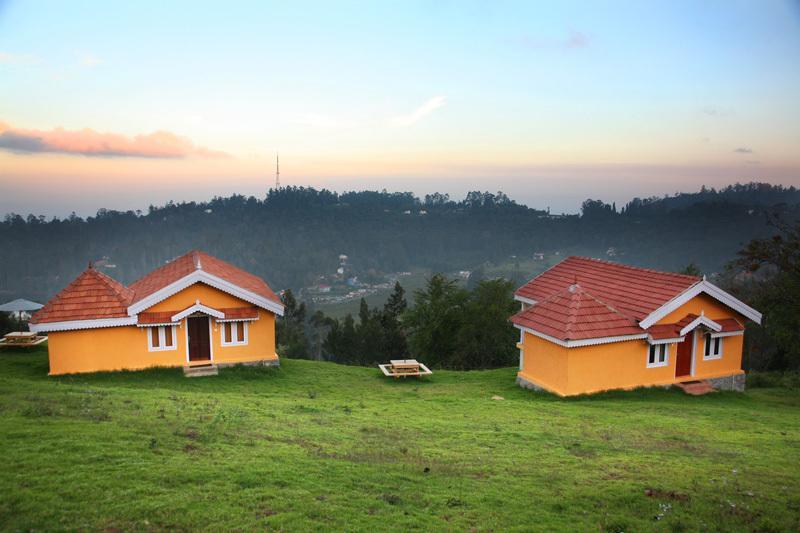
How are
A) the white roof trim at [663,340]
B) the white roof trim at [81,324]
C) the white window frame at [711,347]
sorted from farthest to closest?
1. the white window frame at [711,347]
2. the white roof trim at [663,340]
3. the white roof trim at [81,324]

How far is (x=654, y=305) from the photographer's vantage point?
1980cm

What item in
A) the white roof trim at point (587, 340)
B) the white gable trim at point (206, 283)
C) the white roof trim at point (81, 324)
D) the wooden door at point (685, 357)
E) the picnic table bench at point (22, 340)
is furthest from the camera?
the picnic table bench at point (22, 340)

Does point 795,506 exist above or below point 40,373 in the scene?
above

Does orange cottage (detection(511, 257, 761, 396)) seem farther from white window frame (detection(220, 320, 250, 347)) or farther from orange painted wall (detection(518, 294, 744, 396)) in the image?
A: white window frame (detection(220, 320, 250, 347))

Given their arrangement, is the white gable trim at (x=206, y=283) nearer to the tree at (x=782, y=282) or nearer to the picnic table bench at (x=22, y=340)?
the picnic table bench at (x=22, y=340)

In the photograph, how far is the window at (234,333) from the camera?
21.3 meters

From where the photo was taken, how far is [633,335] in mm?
19062

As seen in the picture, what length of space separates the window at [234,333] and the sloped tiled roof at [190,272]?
1.48 m

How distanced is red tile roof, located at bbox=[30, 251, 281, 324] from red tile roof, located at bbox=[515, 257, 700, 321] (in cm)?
1248

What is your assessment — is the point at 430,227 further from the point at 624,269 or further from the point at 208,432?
the point at 208,432

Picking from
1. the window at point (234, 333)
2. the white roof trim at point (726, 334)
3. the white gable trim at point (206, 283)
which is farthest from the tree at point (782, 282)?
the window at point (234, 333)

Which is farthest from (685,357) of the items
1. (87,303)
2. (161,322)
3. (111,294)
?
(87,303)

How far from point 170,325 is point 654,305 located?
18.1 metres

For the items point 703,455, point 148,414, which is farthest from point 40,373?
point 703,455
